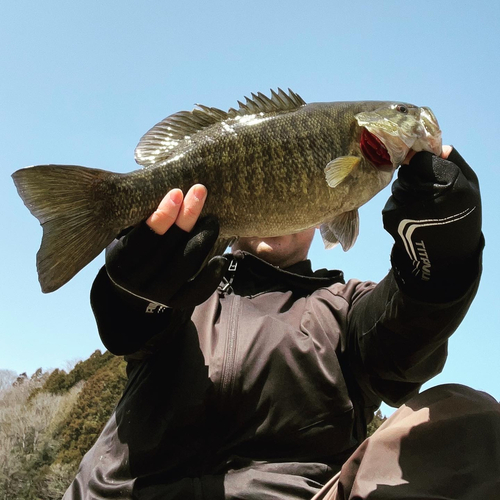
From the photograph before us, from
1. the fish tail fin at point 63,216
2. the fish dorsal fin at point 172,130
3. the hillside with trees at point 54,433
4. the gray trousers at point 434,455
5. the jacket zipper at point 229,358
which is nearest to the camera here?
the gray trousers at point 434,455

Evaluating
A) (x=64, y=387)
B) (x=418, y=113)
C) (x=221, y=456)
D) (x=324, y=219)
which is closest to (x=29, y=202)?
(x=324, y=219)

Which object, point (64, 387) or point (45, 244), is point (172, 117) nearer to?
point (45, 244)

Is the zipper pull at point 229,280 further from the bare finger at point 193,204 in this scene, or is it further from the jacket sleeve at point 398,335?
the bare finger at point 193,204

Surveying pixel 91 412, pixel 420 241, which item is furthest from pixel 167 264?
pixel 91 412

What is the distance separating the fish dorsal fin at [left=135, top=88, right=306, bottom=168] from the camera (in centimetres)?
275

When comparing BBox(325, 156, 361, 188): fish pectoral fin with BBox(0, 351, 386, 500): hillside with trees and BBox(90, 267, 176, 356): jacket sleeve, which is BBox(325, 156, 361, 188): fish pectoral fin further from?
BBox(0, 351, 386, 500): hillside with trees

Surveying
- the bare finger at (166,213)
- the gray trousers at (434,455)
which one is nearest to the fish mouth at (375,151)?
the bare finger at (166,213)

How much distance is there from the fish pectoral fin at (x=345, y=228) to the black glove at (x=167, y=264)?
1.97ft

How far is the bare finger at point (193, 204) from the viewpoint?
8.27ft

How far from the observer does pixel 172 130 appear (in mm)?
2795

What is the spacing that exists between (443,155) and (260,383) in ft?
4.98

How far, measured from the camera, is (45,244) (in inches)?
97.0

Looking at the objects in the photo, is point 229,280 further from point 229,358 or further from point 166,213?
point 166,213

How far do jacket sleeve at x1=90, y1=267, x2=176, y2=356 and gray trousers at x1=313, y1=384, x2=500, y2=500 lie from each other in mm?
1268
